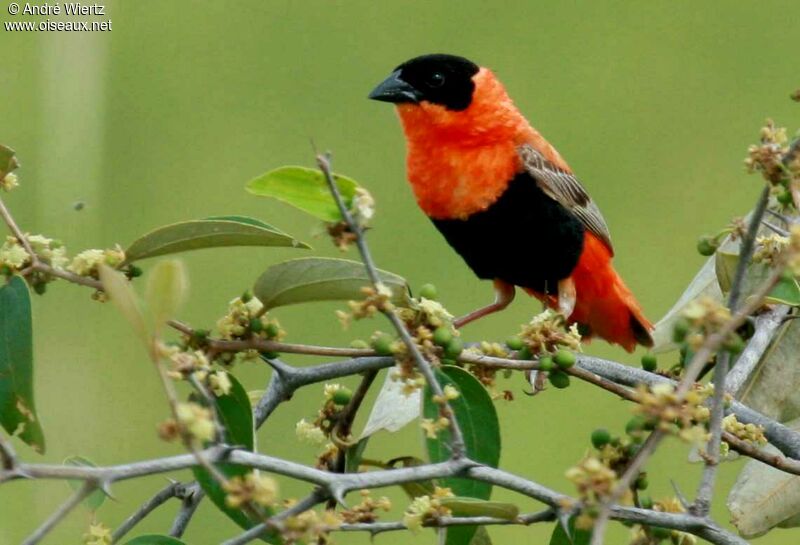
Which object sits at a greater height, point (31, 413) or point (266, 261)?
point (31, 413)

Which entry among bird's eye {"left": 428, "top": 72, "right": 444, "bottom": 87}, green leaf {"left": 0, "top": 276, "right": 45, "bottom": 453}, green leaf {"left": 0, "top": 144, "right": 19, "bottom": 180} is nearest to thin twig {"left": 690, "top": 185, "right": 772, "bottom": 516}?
green leaf {"left": 0, "top": 276, "right": 45, "bottom": 453}

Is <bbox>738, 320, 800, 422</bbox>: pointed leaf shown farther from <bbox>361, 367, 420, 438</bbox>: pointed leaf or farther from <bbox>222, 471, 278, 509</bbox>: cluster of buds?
<bbox>222, 471, 278, 509</bbox>: cluster of buds

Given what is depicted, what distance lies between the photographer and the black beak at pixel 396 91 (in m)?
3.05

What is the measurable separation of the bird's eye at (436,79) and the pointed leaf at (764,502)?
4.81ft

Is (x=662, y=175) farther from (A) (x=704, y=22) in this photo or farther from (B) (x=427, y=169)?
(B) (x=427, y=169)

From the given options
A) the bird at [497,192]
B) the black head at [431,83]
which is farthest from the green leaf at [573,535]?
the black head at [431,83]

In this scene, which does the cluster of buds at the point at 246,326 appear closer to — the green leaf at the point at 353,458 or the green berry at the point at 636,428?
the green leaf at the point at 353,458

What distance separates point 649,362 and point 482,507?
0.60 meters

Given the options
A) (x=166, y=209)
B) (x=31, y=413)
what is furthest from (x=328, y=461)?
(x=166, y=209)

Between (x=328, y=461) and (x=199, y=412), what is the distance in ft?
2.36

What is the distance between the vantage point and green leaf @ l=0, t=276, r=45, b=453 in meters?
1.64

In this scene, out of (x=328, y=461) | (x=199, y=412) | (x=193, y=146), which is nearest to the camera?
(x=199, y=412)

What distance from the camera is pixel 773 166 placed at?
143 centimetres

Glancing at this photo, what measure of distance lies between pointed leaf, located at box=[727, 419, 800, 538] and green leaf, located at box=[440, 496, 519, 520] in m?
0.52
